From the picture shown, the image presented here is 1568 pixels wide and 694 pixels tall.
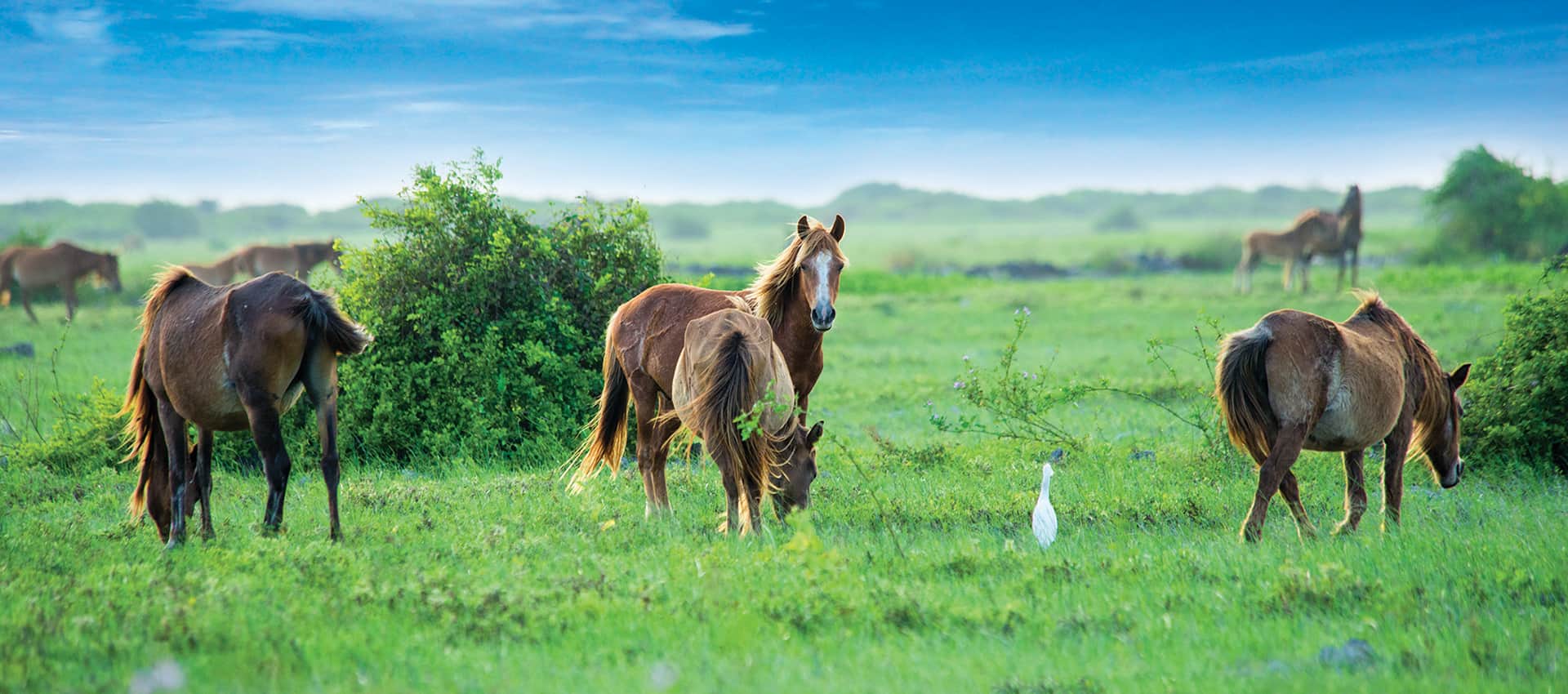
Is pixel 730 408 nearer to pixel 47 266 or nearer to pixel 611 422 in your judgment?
pixel 611 422

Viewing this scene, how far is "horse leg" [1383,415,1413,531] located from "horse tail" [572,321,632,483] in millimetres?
5667

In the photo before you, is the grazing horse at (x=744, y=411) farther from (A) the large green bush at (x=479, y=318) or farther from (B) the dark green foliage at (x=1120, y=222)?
(B) the dark green foliage at (x=1120, y=222)

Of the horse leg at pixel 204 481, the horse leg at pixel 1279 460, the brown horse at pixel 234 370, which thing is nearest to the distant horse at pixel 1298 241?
the horse leg at pixel 1279 460

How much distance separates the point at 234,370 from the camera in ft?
21.8

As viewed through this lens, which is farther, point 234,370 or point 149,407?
point 149,407

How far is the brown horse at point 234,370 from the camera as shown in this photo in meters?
6.68

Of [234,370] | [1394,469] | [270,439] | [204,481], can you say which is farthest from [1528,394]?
[204,481]

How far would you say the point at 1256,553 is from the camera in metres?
6.55

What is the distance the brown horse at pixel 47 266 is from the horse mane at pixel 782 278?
24940 millimetres

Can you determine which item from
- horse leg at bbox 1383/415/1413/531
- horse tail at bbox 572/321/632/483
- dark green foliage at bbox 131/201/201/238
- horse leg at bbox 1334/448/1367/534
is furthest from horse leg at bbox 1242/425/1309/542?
dark green foliage at bbox 131/201/201/238

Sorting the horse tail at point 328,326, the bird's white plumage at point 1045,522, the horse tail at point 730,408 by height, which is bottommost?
the bird's white plumage at point 1045,522

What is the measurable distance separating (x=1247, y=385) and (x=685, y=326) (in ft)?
12.9

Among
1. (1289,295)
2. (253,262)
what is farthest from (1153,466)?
(253,262)

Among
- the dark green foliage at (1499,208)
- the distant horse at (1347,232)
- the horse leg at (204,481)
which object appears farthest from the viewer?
the dark green foliage at (1499,208)
